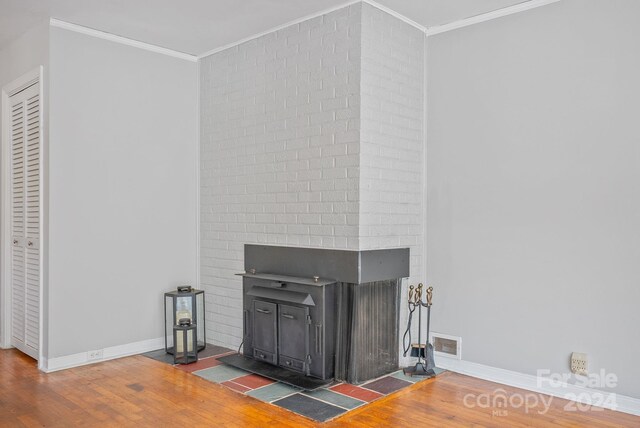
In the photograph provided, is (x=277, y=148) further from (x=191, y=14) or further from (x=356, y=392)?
(x=356, y=392)

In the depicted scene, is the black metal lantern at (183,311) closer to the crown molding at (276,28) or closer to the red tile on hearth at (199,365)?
the red tile on hearth at (199,365)

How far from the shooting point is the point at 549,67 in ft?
11.0

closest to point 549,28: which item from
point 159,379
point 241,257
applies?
point 241,257

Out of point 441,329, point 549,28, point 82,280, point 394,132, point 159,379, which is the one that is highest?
point 549,28

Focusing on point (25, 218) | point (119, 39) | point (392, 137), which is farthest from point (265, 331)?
point (119, 39)

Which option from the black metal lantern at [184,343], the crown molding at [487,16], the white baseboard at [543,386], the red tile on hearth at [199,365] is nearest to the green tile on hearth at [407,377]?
the white baseboard at [543,386]

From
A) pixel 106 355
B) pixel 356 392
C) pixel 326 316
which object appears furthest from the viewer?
pixel 106 355

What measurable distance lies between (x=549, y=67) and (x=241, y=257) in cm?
268

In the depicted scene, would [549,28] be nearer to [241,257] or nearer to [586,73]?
[586,73]

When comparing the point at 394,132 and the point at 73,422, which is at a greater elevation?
Result: the point at 394,132

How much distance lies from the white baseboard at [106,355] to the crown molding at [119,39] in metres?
2.46

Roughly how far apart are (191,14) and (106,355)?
2690 mm

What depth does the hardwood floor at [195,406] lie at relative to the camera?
2.91m

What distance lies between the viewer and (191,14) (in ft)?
12.4
